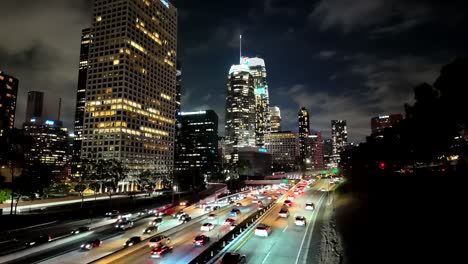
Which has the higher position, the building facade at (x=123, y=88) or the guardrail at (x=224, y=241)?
the building facade at (x=123, y=88)

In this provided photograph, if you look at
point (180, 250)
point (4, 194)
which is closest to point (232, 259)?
point (180, 250)

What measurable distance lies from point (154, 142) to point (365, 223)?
145388mm

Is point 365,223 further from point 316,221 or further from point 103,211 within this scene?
point 103,211

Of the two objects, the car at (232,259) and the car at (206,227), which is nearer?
the car at (232,259)

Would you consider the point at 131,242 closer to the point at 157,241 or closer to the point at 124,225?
the point at 157,241

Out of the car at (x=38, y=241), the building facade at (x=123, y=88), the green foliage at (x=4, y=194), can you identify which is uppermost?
the building facade at (x=123, y=88)

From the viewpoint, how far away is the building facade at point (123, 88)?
536ft

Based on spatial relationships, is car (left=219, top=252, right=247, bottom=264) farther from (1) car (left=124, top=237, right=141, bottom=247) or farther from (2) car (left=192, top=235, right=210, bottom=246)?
(1) car (left=124, top=237, right=141, bottom=247)

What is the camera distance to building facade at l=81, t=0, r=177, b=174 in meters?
163

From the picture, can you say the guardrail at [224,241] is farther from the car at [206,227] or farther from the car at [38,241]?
the car at [38,241]

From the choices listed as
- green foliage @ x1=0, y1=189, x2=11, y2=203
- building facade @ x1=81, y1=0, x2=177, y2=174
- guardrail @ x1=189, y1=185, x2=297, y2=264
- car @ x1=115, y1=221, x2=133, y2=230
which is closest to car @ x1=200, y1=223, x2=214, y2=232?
guardrail @ x1=189, y1=185, x2=297, y2=264

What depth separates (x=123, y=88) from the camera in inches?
6531

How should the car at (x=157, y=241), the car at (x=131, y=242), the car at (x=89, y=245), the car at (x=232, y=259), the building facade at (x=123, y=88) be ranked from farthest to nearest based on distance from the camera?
1. the building facade at (x=123, y=88)
2. the car at (x=131, y=242)
3. the car at (x=89, y=245)
4. the car at (x=157, y=241)
5. the car at (x=232, y=259)

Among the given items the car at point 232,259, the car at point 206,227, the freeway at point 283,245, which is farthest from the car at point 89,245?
the car at point 232,259
